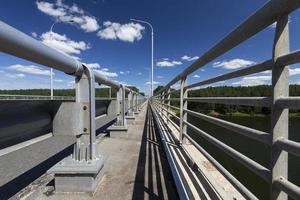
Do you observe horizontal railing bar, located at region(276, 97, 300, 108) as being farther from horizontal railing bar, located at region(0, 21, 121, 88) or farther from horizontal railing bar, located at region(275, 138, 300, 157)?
horizontal railing bar, located at region(0, 21, 121, 88)

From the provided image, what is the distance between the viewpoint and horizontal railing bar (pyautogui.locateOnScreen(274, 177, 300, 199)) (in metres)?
0.79

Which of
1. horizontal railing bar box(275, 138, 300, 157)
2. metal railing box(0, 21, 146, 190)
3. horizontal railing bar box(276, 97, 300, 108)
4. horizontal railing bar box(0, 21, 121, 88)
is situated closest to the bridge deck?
metal railing box(0, 21, 146, 190)

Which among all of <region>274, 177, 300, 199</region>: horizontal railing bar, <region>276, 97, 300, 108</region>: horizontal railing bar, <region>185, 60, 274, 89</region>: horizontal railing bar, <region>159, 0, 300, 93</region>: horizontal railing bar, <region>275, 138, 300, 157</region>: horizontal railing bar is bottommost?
<region>274, 177, 300, 199</region>: horizontal railing bar

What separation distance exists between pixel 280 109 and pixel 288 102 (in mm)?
76

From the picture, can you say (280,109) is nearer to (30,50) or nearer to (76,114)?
(30,50)

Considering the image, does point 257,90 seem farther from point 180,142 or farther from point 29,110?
point 29,110

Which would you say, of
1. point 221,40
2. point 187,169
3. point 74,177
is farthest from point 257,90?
point 74,177

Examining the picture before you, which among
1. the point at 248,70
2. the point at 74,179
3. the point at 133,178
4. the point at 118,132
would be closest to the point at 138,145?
the point at 118,132

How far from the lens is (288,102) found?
→ 0.85 m

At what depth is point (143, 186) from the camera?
7.36 feet

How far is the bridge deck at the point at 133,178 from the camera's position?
2047 millimetres

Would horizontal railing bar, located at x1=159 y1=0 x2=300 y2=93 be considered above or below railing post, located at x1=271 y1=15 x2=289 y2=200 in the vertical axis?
above

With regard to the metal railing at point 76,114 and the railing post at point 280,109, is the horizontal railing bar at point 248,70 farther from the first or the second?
the metal railing at point 76,114

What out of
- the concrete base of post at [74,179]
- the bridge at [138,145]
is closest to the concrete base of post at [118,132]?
the bridge at [138,145]
